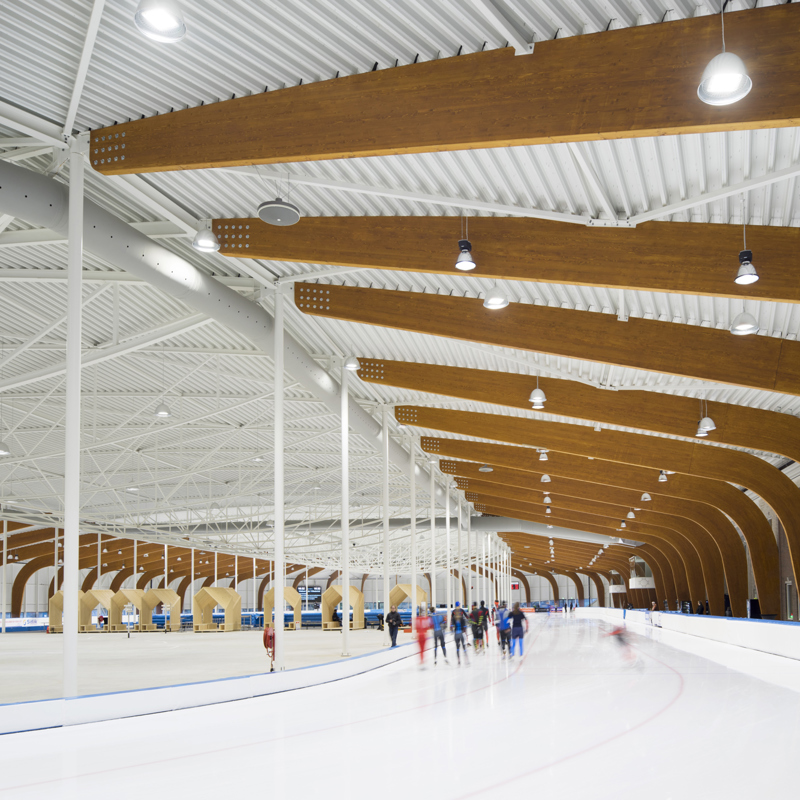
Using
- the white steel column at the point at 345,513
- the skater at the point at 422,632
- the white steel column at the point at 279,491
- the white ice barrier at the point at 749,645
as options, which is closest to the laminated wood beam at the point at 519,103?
the white steel column at the point at 279,491

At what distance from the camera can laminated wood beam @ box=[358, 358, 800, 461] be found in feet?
76.5

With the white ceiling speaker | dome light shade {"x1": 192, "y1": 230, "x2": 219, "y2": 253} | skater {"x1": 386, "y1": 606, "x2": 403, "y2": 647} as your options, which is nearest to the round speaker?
the white ceiling speaker

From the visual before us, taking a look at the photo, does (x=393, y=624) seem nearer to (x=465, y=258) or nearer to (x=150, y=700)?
(x=150, y=700)

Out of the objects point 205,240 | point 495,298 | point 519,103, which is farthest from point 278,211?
point 519,103

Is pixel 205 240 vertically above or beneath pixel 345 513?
above

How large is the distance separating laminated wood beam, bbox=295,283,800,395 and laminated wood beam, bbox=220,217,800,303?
10.8 ft

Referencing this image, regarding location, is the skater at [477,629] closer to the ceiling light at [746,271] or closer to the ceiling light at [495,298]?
the ceiling light at [495,298]

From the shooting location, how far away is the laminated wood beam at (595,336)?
1747cm

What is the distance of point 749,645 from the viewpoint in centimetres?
2894

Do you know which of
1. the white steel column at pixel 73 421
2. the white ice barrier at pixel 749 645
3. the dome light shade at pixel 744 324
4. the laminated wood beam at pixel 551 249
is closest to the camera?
the white steel column at pixel 73 421

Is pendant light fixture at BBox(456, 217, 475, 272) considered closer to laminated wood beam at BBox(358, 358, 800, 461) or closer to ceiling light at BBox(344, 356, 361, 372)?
ceiling light at BBox(344, 356, 361, 372)

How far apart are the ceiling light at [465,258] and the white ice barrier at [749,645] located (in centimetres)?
1125

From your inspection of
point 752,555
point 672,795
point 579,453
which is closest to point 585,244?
point 672,795

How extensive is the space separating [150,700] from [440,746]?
5.71 m
